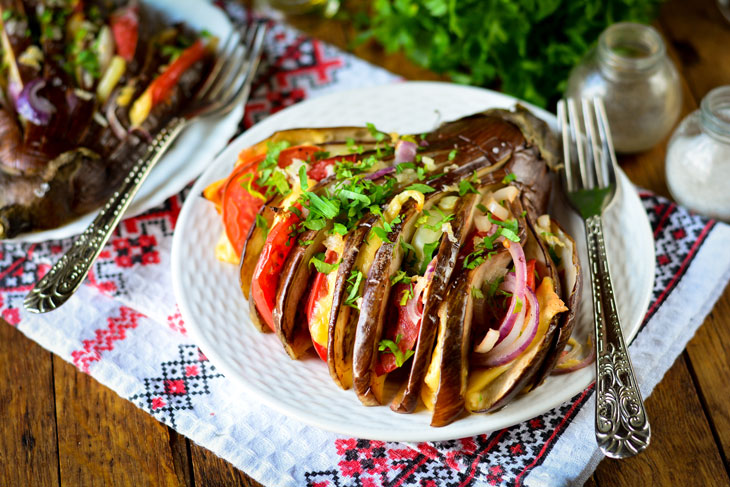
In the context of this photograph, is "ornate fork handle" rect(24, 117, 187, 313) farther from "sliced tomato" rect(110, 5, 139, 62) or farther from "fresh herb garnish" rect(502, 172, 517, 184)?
"fresh herb garnish" rect(502, 172, 517, 184)

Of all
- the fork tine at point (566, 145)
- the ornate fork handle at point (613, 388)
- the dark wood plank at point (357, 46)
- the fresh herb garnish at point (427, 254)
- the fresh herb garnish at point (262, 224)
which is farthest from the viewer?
the dark wood plank at point (357, 46)

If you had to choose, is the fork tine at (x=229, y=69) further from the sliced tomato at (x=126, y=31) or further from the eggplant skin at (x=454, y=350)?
the eggplant skin at (x=454, y=350)

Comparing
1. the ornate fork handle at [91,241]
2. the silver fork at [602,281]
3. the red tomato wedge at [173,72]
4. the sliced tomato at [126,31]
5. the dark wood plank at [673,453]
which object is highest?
the sliced tomato at [126,31]

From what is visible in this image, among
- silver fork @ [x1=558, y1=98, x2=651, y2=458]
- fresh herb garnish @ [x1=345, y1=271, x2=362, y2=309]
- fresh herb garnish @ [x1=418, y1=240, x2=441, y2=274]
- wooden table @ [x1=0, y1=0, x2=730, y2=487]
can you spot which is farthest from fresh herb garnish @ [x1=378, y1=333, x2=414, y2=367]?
wooden table @ [x1=0, y1=0, x2=730, y2=487]

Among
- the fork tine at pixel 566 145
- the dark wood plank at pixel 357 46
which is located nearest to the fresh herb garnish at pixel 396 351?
the fork tine at pixel 566 145

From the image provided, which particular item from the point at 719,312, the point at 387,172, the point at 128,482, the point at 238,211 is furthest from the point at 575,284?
the point at 128,482

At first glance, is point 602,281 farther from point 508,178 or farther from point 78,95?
point 78,95

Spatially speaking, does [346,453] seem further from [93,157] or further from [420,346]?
[93,157]
